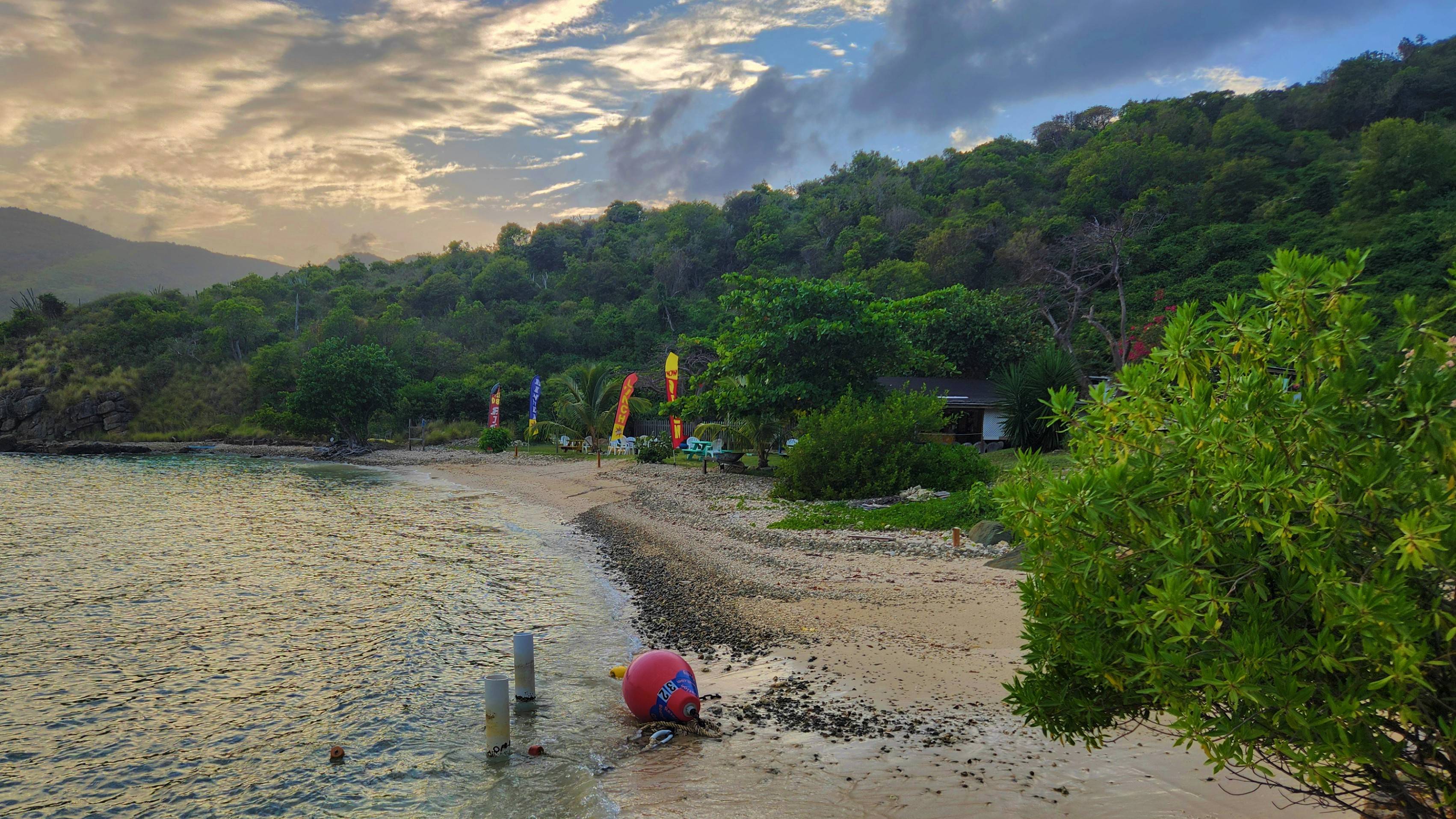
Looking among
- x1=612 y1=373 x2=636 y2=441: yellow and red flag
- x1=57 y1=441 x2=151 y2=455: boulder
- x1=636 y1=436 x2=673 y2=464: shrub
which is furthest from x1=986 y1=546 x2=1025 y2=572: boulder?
x1=57 y1=441 x2=151 y2=455: boulder

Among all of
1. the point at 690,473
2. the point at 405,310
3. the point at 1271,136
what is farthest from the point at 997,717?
the point at 405,310

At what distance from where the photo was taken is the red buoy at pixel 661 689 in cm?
619

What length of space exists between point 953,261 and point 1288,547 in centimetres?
5093

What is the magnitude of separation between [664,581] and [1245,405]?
9954mm

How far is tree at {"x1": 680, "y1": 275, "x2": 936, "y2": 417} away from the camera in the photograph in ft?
68.5

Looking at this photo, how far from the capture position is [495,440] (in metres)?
39.2

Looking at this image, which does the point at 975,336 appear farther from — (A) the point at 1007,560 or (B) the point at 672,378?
(A) the point at 1007,560

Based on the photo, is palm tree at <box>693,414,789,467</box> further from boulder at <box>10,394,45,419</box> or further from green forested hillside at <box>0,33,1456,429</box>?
boulder at <box>10,394,45,419</box>

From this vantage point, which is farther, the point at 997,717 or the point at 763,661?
the point at 763,661

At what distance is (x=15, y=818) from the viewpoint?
546 centimetres

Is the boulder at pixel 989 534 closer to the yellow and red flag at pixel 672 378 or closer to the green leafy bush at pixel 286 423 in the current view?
the yellow and red flag at pixel 672 378

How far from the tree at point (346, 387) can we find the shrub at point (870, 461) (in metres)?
34.1

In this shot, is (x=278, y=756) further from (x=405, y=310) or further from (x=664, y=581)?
(x=405, y=310)

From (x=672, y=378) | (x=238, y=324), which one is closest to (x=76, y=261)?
(x=238, y=324)
